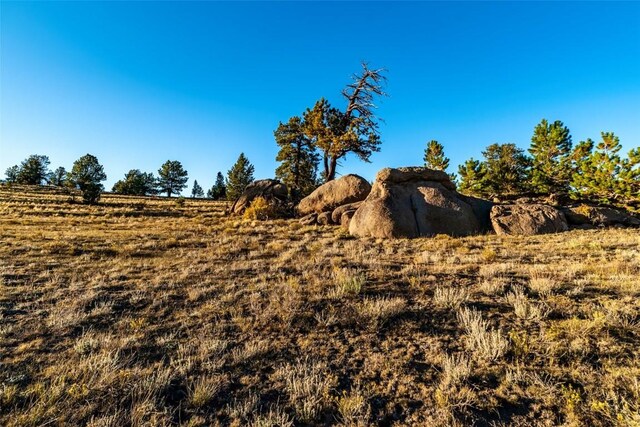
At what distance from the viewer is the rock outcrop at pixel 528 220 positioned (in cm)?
1573

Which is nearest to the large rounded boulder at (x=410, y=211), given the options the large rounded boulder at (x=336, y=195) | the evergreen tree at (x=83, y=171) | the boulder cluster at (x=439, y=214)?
the boulder cluster at (x=439, y=214)

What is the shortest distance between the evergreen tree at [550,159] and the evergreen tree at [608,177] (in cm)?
411

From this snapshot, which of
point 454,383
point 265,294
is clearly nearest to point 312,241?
point 265,294

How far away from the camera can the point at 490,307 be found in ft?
18.5

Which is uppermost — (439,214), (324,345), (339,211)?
(339,211)

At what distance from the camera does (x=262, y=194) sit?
2897cm

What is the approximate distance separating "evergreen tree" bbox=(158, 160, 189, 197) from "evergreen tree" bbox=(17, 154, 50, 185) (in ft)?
86.3

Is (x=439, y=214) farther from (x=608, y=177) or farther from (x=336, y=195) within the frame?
(x=608, y=177)

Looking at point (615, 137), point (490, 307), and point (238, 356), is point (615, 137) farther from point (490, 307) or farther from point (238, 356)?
point (238, 356)

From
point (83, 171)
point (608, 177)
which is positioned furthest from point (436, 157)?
point (83, 171)

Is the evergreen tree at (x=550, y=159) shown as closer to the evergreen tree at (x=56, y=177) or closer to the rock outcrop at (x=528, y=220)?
the rock outcrop at (x=528, y=220)

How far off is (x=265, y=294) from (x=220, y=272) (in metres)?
2.79

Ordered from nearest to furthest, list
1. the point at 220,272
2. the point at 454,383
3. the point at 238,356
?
the point at 454,383 < the point at 238,356 < the point at 220,272

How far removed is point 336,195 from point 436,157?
85.7ft
